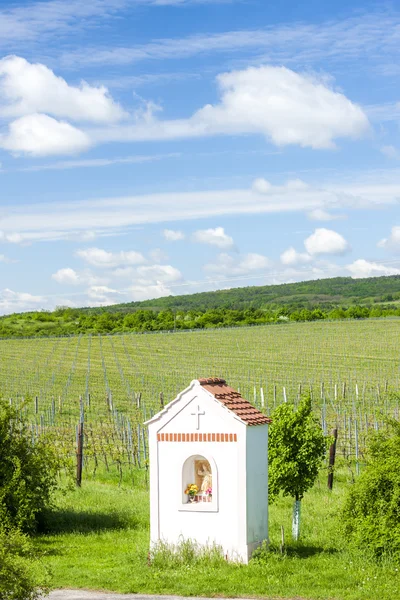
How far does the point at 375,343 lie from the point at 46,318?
74.8 m

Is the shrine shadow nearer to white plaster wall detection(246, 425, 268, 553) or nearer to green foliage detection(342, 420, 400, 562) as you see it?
white plaster wall detection(246, 425, 268, 553)

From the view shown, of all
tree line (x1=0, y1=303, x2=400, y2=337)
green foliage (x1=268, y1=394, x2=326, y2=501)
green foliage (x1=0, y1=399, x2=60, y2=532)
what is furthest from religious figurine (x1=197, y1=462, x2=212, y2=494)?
tree line (x1=0, y1=303, x2=400, y2=337)

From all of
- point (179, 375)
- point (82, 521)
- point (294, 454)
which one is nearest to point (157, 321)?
point (179, 375)

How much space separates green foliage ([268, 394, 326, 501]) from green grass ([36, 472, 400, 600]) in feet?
3.53

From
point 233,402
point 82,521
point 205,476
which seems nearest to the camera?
point 205,476

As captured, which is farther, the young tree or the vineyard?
the vineyard

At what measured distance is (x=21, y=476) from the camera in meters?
21.8

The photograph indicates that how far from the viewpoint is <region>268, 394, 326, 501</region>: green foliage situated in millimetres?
19906

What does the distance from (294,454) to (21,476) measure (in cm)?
650

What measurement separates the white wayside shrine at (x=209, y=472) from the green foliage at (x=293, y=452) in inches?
43.8

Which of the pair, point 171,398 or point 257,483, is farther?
point 171,398

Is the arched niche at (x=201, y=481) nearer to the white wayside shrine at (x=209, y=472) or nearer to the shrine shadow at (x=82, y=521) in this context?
the white wayside shrine at (x=209, y=472)

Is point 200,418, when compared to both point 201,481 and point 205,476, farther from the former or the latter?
point 201,481

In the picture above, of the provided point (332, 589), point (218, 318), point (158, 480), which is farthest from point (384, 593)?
point (218, 318)
